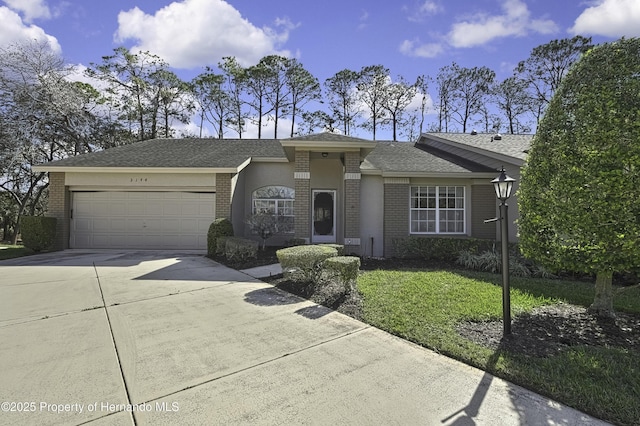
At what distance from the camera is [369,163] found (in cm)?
1241

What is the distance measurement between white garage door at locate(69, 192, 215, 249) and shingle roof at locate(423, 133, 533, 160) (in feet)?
36.1

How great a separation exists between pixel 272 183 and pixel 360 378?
10.5 m

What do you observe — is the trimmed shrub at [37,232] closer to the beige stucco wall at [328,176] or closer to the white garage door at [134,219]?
the white garage door at [134,219]

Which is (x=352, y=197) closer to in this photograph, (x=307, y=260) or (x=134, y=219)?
(x=307, y=260)

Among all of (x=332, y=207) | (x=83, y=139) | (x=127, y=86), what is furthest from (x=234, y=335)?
(x=127, y=86)

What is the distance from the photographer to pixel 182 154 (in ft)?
44.4

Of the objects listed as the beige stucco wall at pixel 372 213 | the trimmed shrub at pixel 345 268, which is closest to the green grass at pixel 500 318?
the trimmed shrub at pixel 345 268

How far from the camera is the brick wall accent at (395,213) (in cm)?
1143

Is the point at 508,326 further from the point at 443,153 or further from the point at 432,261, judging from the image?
the point at 443,153

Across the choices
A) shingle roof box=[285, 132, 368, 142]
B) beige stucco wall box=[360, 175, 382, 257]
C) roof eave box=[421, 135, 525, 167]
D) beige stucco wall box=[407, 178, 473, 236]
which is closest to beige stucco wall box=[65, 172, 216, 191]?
shingle roof box=[285, 132, 368, 142]

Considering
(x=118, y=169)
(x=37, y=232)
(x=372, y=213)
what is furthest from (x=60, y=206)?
(x=372, y=213)

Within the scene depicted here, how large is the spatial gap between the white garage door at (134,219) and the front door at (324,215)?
4.12 metres

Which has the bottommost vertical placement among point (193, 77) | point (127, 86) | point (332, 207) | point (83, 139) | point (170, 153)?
point (332, 207)

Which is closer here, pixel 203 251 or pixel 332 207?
pixel 203 251
